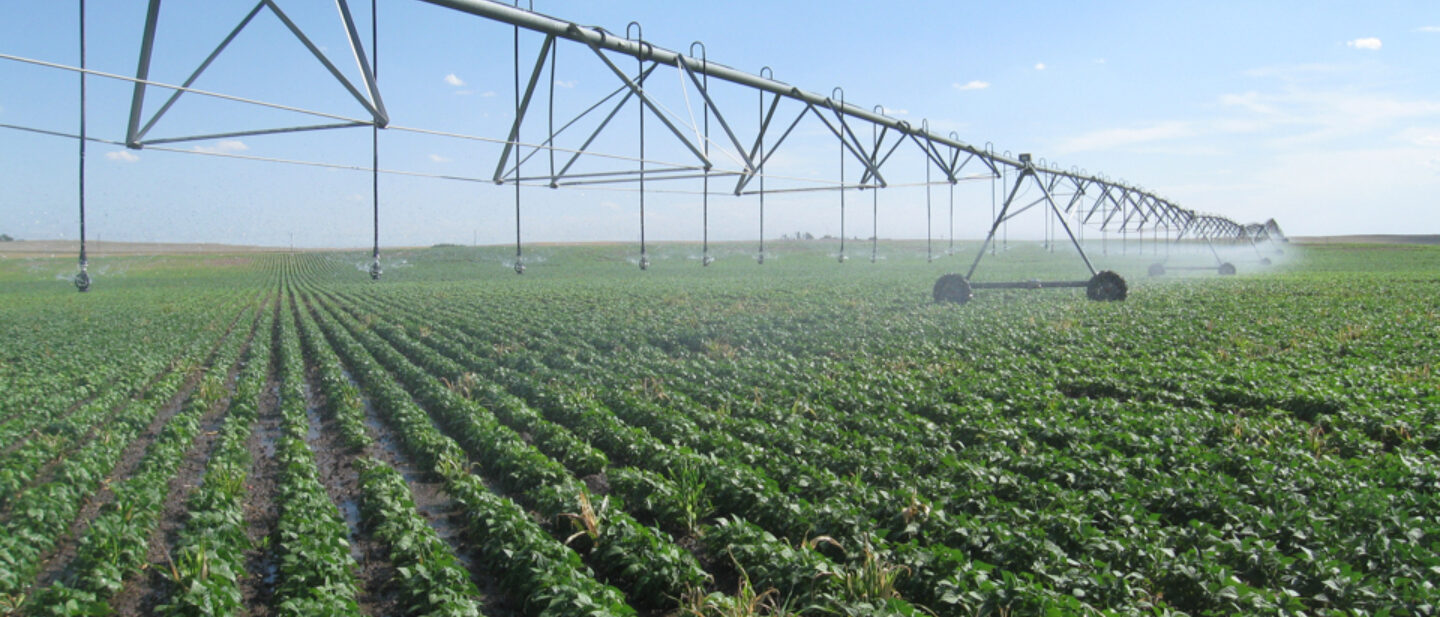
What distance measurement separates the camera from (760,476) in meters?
7.18

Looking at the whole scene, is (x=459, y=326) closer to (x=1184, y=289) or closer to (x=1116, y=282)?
(x=1116, y=282)

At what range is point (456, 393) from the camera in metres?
13.4

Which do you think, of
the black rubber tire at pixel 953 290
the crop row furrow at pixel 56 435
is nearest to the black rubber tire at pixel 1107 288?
the black rubber tire at pixel 953 290

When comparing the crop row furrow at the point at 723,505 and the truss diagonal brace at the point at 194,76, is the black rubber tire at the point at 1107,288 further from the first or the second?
the truss diagonal brace at the point at 194,76

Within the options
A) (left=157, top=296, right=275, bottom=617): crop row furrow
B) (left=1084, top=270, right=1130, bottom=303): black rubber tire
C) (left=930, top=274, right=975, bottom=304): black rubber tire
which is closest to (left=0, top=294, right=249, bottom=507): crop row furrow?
(left=157, top=296, right=275, bottom=617): crop row furrow


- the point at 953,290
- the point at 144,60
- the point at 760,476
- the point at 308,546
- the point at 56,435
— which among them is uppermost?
the point at 144,60

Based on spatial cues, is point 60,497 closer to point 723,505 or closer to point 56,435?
point 56,435

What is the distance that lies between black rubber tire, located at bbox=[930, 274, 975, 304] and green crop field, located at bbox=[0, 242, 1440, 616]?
7139 millimetres

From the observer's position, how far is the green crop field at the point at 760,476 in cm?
509

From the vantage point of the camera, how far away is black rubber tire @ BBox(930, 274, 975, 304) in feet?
84.8

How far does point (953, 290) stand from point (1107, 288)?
480 cm

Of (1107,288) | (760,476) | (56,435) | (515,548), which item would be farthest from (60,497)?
(1107,288)

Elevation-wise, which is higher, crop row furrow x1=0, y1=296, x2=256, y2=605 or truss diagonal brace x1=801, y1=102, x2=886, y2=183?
truss diagonal brace x1=801, y1=102, x2=886, y2=183

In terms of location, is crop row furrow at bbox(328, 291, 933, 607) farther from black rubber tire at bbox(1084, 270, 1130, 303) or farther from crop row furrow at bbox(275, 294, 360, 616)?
black rubber tire at bbox(1084, 270, 1130, 303)
